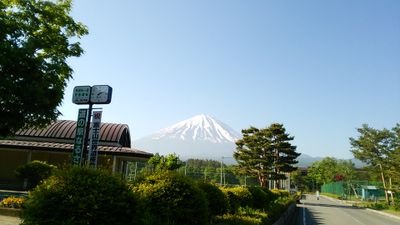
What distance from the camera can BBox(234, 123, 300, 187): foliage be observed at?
5441cm

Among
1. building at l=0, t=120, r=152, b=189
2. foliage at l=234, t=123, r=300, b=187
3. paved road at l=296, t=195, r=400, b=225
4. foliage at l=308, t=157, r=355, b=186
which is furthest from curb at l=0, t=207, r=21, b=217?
foliage at l=308, t=157, r=355, b=186

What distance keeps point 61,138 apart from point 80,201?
31.5 meters

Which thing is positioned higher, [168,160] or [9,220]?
[168,160]

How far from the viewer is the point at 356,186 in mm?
65250

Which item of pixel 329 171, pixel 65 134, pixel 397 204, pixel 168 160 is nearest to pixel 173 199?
pixel 168 160

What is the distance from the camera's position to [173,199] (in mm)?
7691

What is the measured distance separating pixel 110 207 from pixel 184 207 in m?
2.66

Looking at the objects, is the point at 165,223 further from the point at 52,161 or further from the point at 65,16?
the point at 52,161

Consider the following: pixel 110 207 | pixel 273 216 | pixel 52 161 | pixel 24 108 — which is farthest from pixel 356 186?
pixel 110 207

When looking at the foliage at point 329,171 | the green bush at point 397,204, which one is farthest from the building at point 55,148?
the foliage at point 329,171

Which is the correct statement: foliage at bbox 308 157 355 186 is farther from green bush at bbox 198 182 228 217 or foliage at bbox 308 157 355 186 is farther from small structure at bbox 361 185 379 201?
green bush at bbox 198 182 228 217

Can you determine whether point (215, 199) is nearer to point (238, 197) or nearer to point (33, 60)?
point (238, 197)

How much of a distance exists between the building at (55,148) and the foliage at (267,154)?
74.0ft

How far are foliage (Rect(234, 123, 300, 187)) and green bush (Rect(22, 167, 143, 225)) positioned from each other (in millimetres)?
49527
